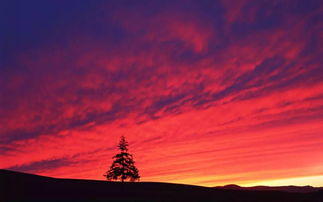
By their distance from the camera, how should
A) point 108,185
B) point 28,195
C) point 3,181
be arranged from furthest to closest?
point 108,185 → point 3,181 → point 28,195

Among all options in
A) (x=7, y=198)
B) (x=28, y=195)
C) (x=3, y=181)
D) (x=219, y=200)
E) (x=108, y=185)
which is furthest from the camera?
(x=108, y=185)

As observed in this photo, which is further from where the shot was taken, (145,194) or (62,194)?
(145,194)

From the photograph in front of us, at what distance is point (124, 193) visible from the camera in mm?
52094

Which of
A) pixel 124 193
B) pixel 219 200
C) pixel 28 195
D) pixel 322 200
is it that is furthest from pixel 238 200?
pixel 28 195

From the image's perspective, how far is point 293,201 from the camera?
1984 inches

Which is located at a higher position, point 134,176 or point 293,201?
point 134,176

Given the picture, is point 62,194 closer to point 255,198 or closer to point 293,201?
point 255,198

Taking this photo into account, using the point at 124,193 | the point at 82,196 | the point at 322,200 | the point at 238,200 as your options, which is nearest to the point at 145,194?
the point at 124,193

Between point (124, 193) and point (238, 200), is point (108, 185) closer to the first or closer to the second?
point (124, 193)

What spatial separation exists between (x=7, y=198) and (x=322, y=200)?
147 feet

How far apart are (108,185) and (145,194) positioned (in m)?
9.92

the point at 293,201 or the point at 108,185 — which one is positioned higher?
the point at 108,185

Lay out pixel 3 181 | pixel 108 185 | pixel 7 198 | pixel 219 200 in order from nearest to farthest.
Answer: pixel 7 198, pixel 219 200, pixel 3 181, pixel 108 185

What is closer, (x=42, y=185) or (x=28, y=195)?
(x=28, y=195)
